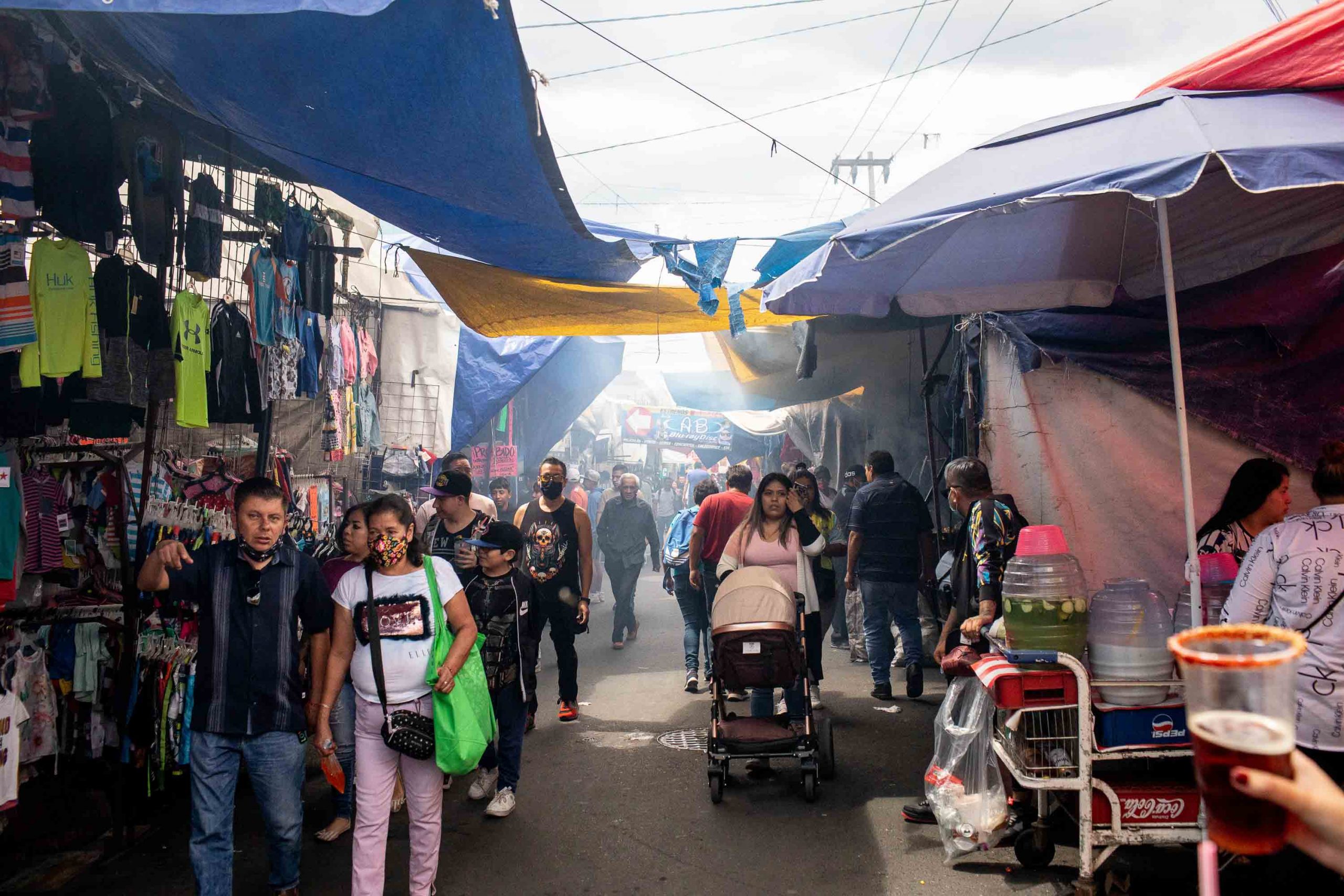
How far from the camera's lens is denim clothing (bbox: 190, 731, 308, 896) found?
397 cm

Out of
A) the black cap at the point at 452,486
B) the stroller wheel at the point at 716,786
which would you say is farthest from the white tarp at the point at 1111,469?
the black cap at the point at 452,486

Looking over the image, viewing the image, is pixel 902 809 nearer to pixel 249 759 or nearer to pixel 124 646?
pixel 249 759

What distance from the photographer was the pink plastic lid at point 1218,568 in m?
4.73

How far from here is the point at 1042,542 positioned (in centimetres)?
480

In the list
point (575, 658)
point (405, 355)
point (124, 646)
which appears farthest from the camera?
point (405, 355)

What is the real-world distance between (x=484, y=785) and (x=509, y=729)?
25.7 inches

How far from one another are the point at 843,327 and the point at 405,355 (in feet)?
17.4

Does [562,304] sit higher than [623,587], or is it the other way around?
[562,304]

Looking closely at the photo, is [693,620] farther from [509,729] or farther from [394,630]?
[394,630]

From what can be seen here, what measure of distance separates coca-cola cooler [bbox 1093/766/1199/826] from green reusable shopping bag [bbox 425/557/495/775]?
2.74 metres

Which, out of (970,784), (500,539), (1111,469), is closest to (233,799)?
(500,539)

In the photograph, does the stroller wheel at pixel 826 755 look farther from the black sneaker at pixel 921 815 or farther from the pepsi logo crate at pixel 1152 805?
the pepsi logo crate at pixel 1152 805

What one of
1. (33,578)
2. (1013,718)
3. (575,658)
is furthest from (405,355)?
(1013,718)

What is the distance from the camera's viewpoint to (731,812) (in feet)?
19.0
